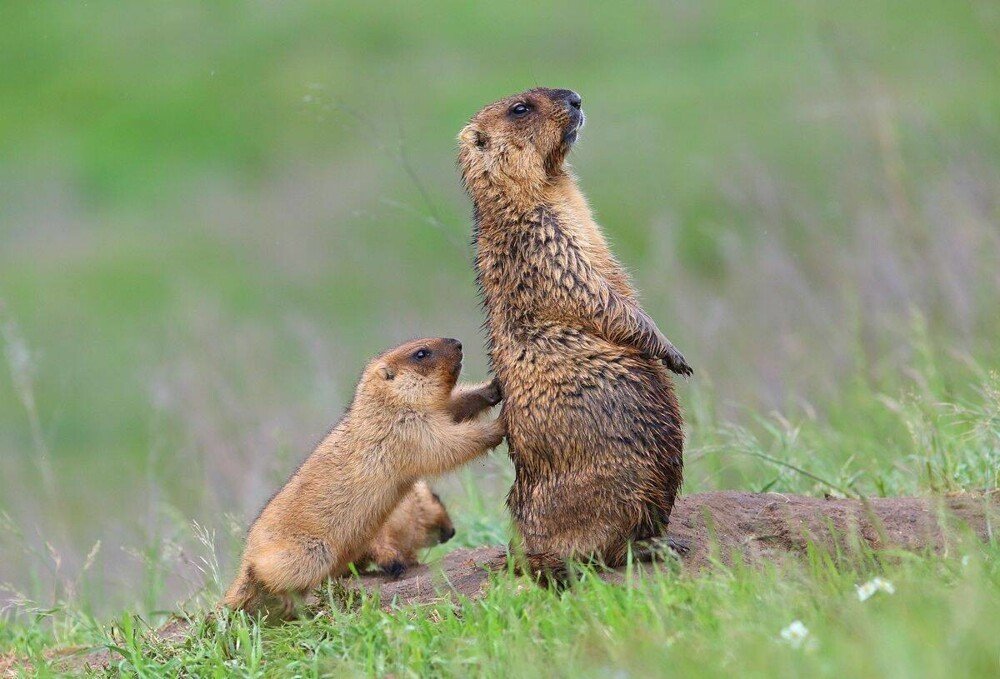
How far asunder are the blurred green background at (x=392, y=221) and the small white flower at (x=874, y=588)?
175cm

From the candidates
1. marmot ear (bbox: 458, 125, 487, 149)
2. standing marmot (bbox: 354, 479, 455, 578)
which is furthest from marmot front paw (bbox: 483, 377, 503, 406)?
marmot ear (bbox: 458, 125, 487, 149)

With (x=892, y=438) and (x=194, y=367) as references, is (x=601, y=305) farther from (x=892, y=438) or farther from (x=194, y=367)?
(x=194, y=367)

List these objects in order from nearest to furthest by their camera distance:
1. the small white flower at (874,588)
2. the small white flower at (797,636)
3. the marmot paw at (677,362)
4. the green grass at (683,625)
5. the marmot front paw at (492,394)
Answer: the green grass at (683,625)
the small white flower at (797,636)
the small white flower at (874,588)
the marmot paw at (677,362)
the marmot front paw at (492,394)

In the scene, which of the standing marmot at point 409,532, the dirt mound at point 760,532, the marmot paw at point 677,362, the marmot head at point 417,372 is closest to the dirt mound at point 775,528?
the dirt mound at point 760,532

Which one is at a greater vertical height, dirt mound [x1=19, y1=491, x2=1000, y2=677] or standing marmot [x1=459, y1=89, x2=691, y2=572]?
standing marmot [x1=459, y1=89, x2=691, y2=572]

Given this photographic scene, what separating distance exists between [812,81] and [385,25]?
787 cm

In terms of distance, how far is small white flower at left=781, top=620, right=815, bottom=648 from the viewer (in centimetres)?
340

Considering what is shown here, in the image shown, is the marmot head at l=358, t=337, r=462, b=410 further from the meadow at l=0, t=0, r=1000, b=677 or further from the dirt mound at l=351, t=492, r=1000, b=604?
the meadow at l=0, t=0, r=1000, b=677

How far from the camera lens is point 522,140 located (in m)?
5.16

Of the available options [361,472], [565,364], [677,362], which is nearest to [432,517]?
[361,472]

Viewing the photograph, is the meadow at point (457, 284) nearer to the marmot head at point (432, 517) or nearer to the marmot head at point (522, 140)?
the marmot head at point (432, 517)

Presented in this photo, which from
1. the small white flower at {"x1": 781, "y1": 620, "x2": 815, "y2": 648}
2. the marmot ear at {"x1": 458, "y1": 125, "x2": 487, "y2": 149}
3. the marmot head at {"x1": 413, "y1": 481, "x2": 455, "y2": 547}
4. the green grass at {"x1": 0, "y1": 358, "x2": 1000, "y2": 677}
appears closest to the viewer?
the green grass at {"x1": 0, "y1": 358, "x2": 1000, "y2": 677}

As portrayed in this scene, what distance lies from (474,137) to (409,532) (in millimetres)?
1551

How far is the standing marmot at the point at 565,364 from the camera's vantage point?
15.2ft
